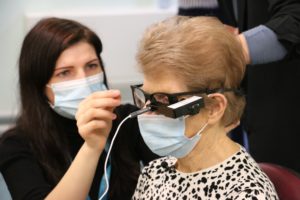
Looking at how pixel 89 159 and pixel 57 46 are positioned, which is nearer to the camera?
pixel 89 159

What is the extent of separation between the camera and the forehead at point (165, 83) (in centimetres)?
107

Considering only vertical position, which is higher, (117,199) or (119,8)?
(119,8)

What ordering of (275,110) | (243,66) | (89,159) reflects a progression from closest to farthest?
(243,66)
(89,159)
(275,110)

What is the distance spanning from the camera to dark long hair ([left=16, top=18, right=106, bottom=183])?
1.47 m

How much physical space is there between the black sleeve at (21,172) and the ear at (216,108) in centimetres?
55

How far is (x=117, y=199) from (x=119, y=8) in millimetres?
1267

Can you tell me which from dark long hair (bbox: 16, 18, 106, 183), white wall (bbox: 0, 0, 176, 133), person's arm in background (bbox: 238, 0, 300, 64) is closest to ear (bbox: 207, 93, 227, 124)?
person's arm in background (bbox: 238, 0, 300, 64)

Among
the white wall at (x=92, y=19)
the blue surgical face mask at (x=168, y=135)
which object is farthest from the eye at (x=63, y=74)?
the white wall at (x=92, y=19)

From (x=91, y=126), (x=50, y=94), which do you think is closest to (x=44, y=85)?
(x=50, y=94)

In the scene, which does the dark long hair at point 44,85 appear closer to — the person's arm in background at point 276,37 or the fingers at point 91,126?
the fingers at point 91,126

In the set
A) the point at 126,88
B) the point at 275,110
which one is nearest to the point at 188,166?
the point at 275,110

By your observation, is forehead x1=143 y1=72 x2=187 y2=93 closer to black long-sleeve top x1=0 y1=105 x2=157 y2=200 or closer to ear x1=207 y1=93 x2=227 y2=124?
ear x1=207 y1=93 x2=227 y2=124

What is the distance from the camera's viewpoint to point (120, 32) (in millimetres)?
2410

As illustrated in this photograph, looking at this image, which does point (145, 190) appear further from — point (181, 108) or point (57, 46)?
point (57, 46)
